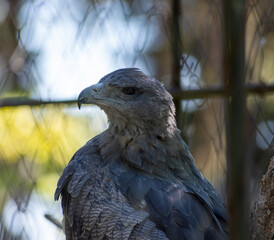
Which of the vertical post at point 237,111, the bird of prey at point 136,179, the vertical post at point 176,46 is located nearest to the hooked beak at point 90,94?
the bird of prey at point 136,179

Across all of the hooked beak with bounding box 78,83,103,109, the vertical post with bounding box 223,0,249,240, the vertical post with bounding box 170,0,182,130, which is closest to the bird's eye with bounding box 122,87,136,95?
the hooked beak with bounding box 78,83,103,109

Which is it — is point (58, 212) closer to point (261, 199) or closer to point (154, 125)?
point (154, 125)

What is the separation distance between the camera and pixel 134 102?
2719 mm

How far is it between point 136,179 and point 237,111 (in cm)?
146

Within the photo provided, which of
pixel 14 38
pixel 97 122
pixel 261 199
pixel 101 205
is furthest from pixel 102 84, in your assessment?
pixel 14 38

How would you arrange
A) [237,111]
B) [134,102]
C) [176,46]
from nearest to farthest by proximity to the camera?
[237,111], [134,102], [176,46]

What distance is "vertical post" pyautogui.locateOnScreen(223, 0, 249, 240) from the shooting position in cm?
115

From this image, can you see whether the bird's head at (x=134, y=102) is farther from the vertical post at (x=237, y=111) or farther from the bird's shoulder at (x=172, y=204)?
the vertical post at (x=237, y=111)

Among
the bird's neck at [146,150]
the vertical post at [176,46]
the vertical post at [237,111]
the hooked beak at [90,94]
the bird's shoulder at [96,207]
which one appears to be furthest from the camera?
the vertical post at [176,46]

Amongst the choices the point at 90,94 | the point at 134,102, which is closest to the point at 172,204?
the point at 134,102

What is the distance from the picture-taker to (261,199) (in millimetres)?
2191

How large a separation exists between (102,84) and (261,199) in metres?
1.04

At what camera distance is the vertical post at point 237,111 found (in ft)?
3.76

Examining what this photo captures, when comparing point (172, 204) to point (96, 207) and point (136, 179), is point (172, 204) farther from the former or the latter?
point (96, 207)
